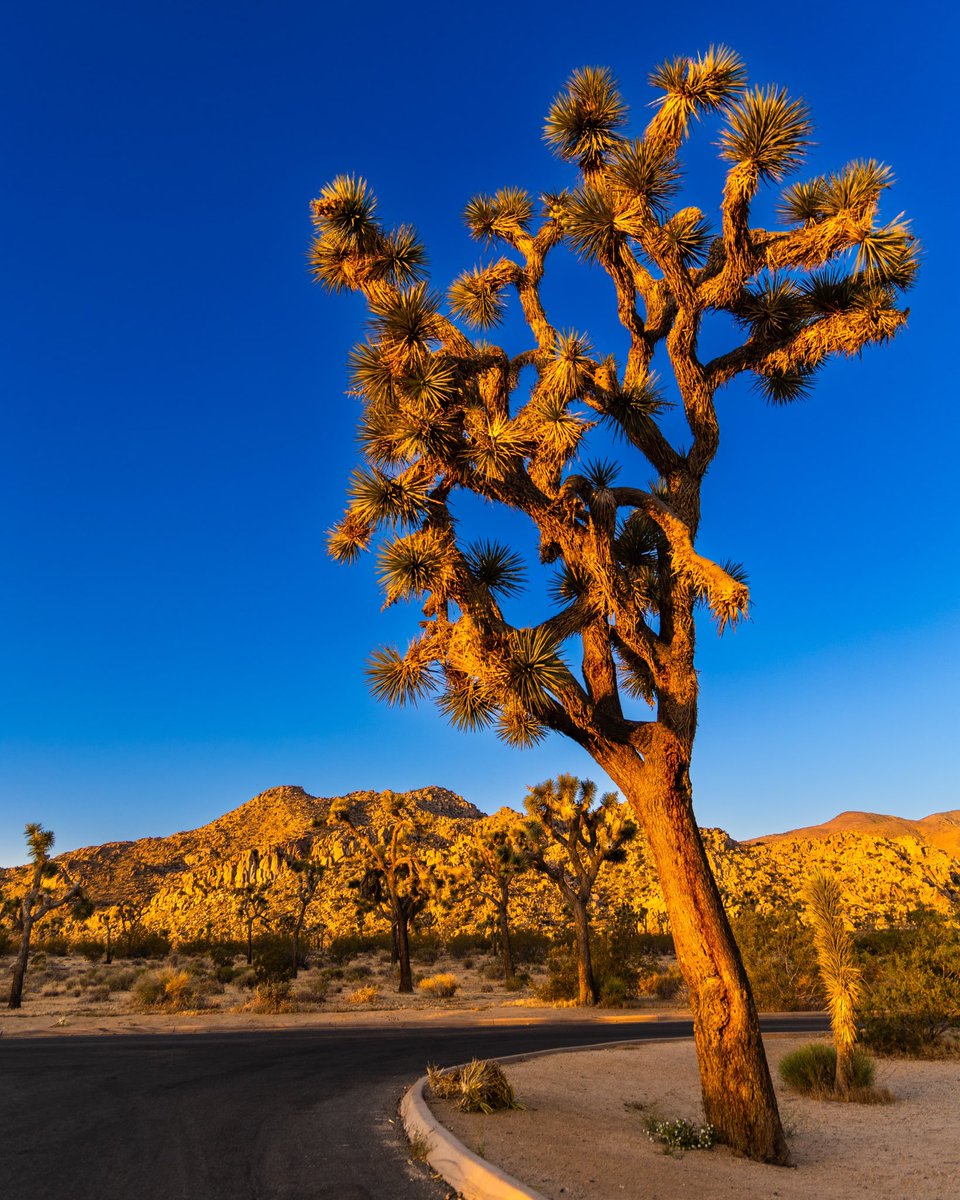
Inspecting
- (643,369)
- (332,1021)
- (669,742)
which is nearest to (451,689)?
(669,742)

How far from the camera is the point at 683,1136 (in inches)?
286

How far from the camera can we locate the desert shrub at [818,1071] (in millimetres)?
10883

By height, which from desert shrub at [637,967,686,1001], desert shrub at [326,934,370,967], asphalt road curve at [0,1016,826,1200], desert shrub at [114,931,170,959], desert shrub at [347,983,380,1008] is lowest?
desert shrub at [637,967,686,1001]

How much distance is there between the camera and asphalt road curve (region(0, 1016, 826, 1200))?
19.3 feet

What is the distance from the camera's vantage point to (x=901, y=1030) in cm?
1509

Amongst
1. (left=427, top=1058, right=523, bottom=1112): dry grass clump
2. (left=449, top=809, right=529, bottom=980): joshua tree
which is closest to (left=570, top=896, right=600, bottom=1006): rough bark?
(left=449, top=809, right=529, bottom=980): joshua tree

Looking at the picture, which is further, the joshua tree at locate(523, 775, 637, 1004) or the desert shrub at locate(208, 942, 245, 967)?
the desert shrub at locate(208, 942, 245, 967)

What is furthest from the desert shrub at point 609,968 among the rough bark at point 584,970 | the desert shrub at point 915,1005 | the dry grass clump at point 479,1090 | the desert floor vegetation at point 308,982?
the dry grass clump at point 479,1090

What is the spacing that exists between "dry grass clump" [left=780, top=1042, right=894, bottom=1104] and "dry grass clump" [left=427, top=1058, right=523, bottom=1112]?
16.9 feet

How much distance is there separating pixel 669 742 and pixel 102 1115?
7490 millimetres

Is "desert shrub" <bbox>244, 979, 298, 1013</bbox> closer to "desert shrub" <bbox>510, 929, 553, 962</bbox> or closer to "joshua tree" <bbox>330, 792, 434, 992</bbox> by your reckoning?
"joshua tree" <bbox>330, 792, 434, 992</bbox>

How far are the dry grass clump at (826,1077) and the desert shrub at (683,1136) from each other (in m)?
4.65

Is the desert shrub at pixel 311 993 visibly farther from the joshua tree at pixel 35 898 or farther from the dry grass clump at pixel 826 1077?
the dry grass clump at pixel 826 1077

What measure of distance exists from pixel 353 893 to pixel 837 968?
57.3 m
